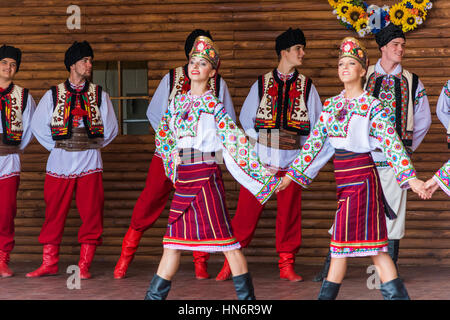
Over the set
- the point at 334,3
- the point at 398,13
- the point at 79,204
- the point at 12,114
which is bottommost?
the point at 79,204

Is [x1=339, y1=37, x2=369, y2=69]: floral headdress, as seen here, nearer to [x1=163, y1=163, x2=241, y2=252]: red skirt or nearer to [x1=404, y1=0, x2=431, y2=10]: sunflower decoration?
[x1=163, y1=163, x2=241, y2=252]: red skirt

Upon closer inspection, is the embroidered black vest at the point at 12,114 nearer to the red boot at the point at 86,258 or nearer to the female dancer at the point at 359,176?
the red boot at the point at 86,258

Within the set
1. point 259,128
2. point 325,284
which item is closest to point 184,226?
point 325,284

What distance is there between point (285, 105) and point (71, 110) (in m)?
1.67

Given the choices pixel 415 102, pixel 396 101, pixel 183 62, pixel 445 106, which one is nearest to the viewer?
pixel 396 101

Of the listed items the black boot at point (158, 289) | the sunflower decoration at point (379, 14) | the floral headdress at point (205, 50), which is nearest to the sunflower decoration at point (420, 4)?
the sunflower decoration at point (379, 14)

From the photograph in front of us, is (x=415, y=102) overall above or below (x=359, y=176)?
above

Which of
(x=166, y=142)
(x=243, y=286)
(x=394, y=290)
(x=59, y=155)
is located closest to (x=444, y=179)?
(x=394, y=290)

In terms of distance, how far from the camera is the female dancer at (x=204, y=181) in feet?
12.5

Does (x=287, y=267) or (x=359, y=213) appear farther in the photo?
(x=287, y=267)

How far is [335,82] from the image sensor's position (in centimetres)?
617

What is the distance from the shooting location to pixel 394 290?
11.9 feet

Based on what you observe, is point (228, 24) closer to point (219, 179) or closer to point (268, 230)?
point (268, 230)

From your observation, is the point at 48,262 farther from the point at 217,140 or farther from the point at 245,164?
the point at 245,164
